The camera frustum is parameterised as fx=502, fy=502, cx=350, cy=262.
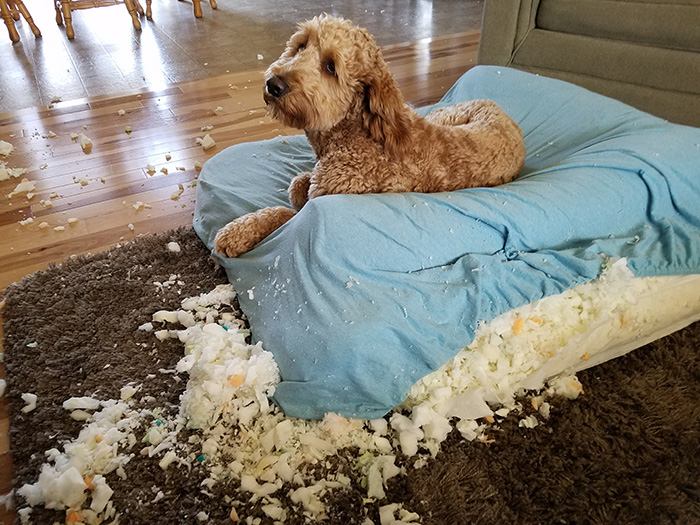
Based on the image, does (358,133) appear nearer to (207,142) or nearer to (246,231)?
(246,231)

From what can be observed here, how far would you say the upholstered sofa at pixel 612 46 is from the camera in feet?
7.57

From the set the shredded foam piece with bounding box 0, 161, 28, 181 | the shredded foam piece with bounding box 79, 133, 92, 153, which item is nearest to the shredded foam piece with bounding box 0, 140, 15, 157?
the shredded foam piece with bounding box 0, 161, 28, 181

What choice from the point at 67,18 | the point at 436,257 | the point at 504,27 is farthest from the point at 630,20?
the point at 67,18

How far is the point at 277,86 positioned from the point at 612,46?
1.93m

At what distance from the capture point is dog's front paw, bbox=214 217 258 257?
1735 millimetres

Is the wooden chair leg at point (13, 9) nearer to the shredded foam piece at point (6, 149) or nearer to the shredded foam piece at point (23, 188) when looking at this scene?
the shredded foam piece at point (6, 149)

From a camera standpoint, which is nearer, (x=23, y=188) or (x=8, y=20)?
(x=23, y=188)

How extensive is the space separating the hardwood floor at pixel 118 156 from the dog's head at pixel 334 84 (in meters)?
0.98

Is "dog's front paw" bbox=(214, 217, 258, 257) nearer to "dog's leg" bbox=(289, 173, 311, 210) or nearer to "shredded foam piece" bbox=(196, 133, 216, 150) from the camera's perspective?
"dog's leg" bbox=(289, 173, 311, 210)

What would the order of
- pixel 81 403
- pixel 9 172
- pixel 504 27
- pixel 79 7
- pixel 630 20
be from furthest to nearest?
pixel 79 7
pixel 504 27
pixel 9 172
pixel 630 20
pixel 81 403

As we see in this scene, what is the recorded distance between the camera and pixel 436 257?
59.2 inches

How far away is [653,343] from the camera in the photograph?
1.56m

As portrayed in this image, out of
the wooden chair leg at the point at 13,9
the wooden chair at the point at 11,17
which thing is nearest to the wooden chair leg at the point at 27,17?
the wooden chair at the point at 11,17

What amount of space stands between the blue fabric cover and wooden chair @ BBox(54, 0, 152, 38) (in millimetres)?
3983
